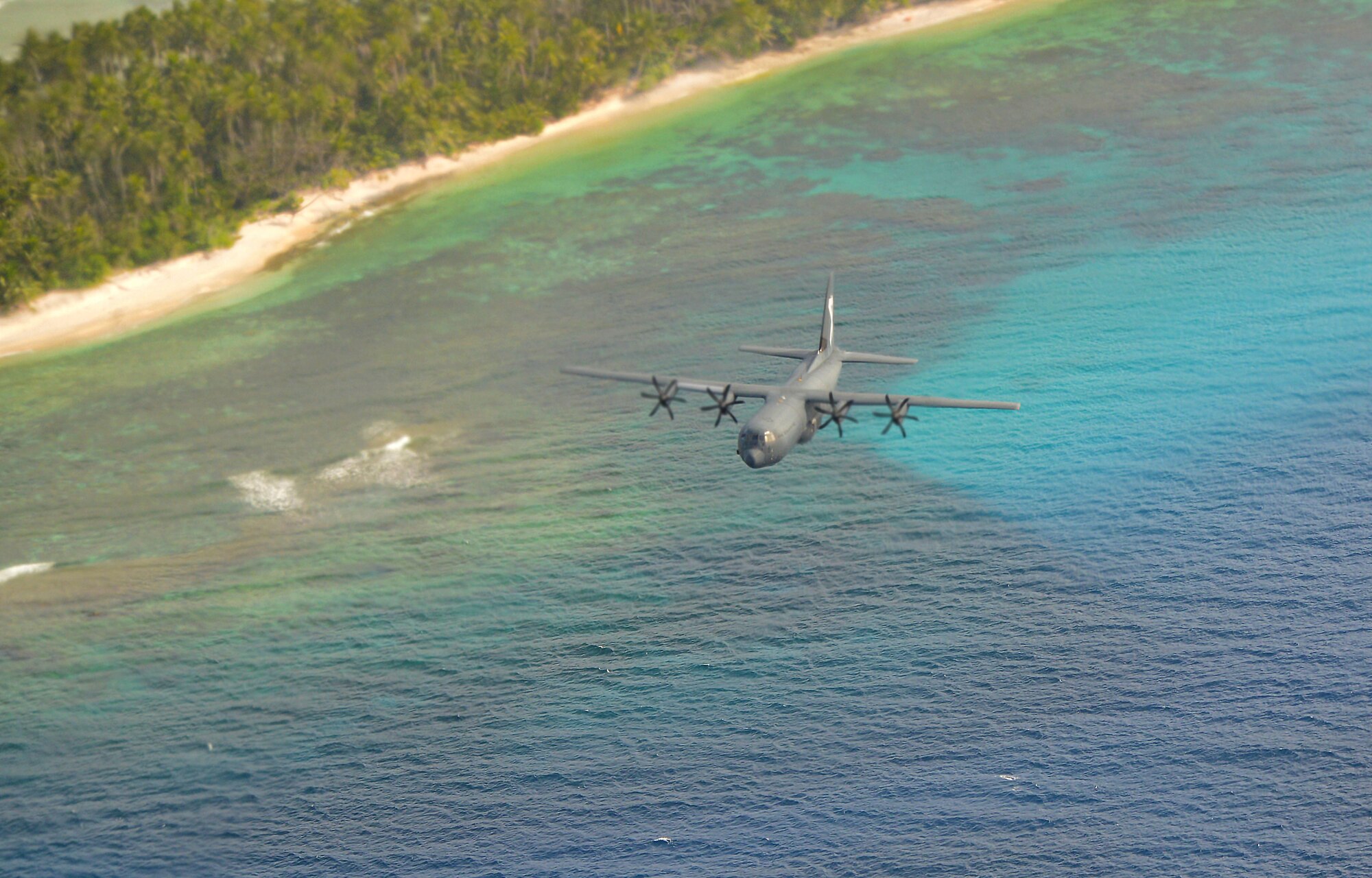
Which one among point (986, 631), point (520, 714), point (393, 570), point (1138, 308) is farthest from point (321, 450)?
point (1138, 308)

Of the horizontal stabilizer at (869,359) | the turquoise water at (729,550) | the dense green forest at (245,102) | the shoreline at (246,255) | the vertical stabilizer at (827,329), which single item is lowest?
the turquoise water at (729,550)

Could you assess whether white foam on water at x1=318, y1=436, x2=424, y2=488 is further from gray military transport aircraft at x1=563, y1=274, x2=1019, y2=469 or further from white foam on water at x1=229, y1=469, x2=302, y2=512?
gray military transport aircraft at x1=563, y1=274, x2=1019, y2=469

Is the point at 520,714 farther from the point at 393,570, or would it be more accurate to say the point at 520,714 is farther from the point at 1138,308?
the point at 1138,308

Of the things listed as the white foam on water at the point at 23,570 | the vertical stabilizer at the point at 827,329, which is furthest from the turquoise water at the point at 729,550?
the vertical stabilizer at the point at 827,329

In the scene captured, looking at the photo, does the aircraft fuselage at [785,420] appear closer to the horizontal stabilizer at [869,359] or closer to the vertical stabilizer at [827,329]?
the horizontal stabilizer at [869,359]

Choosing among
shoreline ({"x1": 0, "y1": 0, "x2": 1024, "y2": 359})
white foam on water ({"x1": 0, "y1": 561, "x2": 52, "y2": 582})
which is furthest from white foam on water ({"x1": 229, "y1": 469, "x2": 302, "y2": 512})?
shoreline ({"x1": 0, "y1": 0, "x2": 1024, "y2": 359})

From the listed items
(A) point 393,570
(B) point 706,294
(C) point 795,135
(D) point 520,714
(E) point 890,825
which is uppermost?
(C) point 795,135

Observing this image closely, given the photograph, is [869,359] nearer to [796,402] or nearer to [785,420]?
[796,402]
